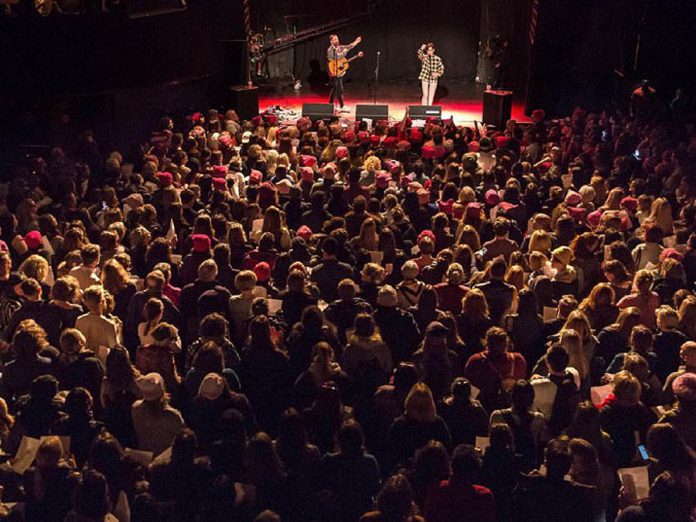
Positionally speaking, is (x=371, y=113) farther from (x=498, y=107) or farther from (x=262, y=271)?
(x=262, y=271)

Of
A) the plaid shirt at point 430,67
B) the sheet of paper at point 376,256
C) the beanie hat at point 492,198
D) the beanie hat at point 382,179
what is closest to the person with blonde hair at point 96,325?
the sheet of paper at point 376,256

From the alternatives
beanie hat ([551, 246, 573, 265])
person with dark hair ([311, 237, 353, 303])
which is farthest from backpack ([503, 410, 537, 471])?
person with dark hair ([311, 237, 353, 303])

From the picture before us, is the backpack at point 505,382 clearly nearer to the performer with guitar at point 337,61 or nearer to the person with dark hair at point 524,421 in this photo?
the person with dark hair at point 524,421

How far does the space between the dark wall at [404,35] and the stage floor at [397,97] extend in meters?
0.54

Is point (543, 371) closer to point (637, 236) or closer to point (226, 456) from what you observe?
point (226, 456)

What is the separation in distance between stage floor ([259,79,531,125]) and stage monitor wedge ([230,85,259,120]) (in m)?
2.03

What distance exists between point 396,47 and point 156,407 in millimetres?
21045

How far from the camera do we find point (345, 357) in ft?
20.6

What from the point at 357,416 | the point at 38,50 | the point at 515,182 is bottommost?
the point at 357,416

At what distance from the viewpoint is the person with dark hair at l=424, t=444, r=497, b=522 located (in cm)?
465

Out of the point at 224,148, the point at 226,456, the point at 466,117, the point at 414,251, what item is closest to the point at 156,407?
the point at 226,456

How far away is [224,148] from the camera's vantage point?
42.7ft

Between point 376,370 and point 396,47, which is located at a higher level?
point 396,47

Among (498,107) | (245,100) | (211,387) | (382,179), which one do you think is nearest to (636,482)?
(211,387)
